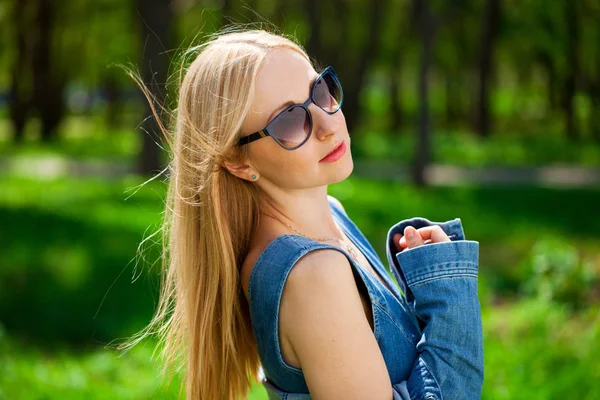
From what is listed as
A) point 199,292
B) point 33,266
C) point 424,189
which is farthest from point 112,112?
point 199,292

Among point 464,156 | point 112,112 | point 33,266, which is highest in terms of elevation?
point 33,266

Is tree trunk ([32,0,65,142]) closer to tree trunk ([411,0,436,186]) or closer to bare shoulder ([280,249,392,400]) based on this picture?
tree trunk ([411,0,436,186])

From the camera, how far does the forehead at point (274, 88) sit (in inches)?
80.6

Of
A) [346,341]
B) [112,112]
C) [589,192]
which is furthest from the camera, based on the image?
[112,112]

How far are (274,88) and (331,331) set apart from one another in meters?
0.63

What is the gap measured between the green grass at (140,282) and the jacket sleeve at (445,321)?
85cm

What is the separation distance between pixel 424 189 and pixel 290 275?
35.1 feet

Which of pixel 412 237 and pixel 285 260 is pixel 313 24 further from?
pixel 285 260

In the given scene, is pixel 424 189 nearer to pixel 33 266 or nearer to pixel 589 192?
pixel 589 192

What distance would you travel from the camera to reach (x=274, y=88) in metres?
2.05

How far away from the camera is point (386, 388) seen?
1.89 metres

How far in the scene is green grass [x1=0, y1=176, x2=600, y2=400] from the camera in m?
4.75

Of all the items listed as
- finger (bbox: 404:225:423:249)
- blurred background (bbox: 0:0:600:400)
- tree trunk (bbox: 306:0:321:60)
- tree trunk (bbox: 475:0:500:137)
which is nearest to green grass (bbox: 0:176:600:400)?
blurred background (bbox: 0:0:600:400)

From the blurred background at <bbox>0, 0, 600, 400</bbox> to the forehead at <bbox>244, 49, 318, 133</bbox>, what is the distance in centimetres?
49
